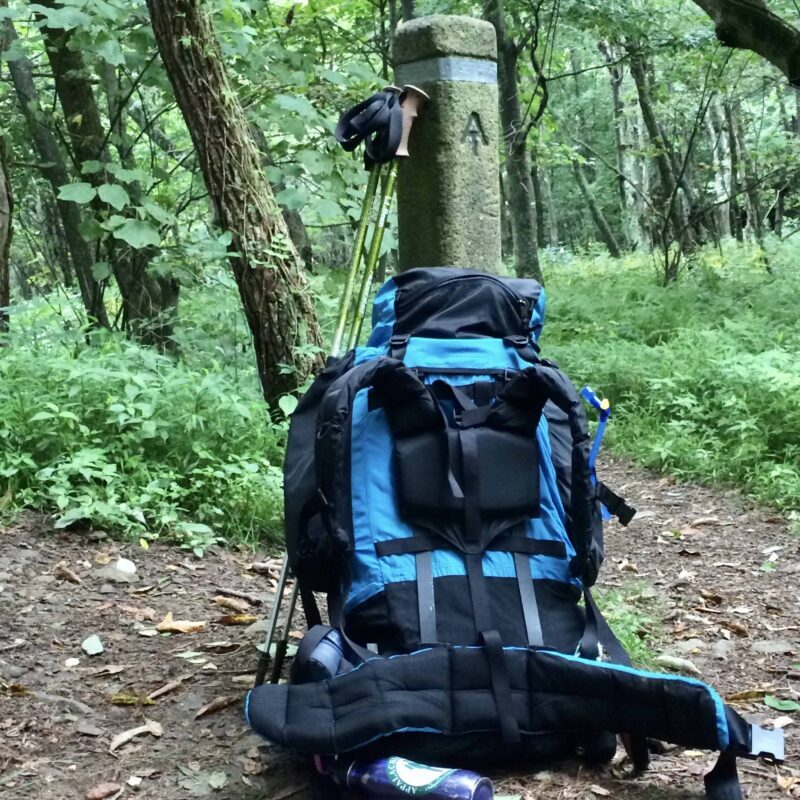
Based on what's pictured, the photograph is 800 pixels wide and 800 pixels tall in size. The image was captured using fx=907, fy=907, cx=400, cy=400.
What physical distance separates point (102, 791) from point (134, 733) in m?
0.34

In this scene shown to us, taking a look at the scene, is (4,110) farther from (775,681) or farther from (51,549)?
(775,681)

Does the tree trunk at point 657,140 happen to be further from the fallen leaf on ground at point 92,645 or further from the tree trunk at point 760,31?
the fallen leaf on ground at point 92,645

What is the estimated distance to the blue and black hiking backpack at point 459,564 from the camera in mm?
2320

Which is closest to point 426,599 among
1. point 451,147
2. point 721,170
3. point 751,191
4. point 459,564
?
point 459,564

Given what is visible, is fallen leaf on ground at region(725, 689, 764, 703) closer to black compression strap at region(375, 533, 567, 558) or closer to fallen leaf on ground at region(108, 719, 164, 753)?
black compression strap at region(375, 533, 567, 558)

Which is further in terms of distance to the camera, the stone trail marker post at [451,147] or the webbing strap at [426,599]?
the stone trail marker post at [451,147]

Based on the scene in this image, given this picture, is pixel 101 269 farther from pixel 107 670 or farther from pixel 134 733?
pixel 134 733

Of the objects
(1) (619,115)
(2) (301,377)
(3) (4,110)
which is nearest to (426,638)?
(2) (301,377)

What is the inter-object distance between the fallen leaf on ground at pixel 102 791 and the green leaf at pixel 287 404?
2.67 metres

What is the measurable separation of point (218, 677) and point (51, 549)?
132 centimetres

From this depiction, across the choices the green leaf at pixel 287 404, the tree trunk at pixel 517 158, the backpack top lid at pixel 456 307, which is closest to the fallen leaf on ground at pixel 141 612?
the green leaf at pixel 287 404

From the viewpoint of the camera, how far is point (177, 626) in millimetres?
3719

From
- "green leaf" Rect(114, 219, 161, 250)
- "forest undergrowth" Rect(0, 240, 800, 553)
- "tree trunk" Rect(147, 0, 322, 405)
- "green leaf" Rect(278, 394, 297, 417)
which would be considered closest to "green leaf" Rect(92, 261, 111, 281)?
"forest undergrowth" Rect(0, 240, 800, 553)

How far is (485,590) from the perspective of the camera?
257 cm
